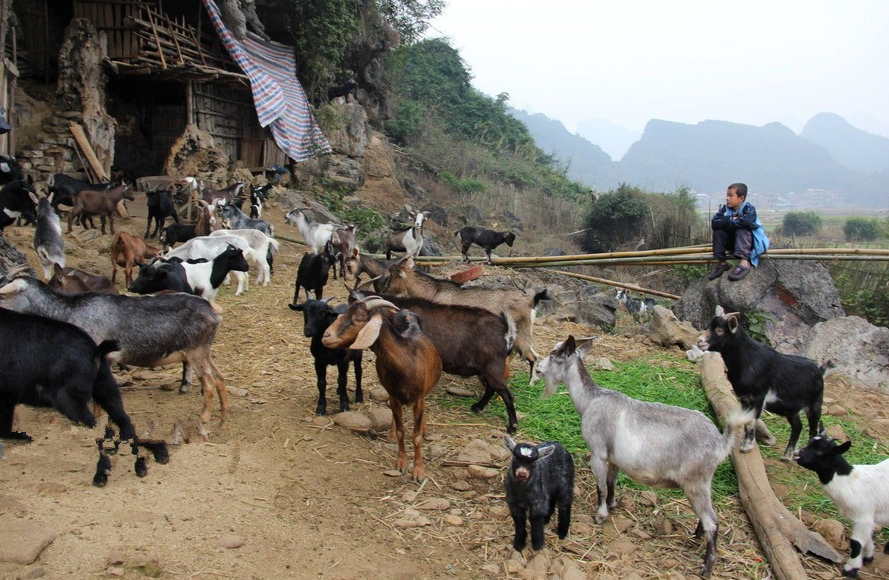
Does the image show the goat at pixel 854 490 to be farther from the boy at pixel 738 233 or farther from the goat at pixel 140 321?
the boy at pixel 738 233

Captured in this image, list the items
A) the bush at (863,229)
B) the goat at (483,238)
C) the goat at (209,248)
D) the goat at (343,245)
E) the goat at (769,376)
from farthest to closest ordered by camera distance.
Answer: the bush at (863,229)
the goat at (483,238)
the goat at (343,245)
the goat at (209,248)
the goat at (769,376)

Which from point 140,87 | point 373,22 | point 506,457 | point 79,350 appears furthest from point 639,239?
point 79,350

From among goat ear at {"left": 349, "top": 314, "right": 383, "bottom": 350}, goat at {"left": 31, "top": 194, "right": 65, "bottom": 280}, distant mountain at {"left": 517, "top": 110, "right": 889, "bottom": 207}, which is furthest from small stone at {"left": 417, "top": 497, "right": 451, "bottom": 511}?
distant mountain at {"left": 517, "top": 110, "right": 889, "bottom": 207}

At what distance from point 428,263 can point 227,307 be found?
170 inches

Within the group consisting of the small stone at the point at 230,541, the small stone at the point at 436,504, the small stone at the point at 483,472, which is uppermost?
the small stone at the point at 230,541

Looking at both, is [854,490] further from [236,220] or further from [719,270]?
[236,220]

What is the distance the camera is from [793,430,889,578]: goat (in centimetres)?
431

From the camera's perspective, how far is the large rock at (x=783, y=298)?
9.41 metres

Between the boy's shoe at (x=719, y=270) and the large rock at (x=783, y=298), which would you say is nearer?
the boy's shoe at (x=719, y=270)

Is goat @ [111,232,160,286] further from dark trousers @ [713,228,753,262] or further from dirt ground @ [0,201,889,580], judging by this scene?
dark trousers @ [713,228,753,262]

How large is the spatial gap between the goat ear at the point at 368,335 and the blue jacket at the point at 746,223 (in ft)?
19.1

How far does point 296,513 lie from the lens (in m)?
4.18

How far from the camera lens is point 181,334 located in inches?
198

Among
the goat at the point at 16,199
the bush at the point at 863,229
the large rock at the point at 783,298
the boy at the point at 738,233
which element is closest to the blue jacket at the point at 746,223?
the boy at the point at 738,233
